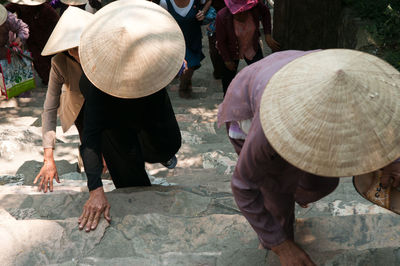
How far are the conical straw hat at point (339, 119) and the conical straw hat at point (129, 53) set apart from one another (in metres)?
0.89

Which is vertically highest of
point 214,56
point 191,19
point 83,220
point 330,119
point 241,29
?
point 330,119

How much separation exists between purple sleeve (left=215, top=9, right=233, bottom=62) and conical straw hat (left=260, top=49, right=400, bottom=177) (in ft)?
10.9

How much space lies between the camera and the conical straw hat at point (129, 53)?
226 centimetres

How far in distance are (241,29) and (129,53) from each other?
8.94 ft

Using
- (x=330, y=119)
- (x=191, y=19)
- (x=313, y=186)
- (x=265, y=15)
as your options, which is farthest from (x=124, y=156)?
(x=191, y=19)

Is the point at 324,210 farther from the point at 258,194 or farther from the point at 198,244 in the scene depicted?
the point at 258,194

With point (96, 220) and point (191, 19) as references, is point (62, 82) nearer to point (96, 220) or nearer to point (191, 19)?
point (96, 220)

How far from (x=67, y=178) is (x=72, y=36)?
1.71 m

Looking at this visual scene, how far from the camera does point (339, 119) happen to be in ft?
4.75

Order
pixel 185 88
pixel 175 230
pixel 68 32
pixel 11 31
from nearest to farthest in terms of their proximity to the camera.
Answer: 1. pixel 175 230
2. pixel 68 32
3. pixel 11 31
4. pixel 185 88

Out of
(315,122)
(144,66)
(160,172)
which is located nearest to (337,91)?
(315,122)

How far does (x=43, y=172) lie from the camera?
3.01 metres

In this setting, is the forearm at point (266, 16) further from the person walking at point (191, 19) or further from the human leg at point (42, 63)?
the human leg at point (42, 63)

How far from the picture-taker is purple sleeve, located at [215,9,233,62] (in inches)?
188
